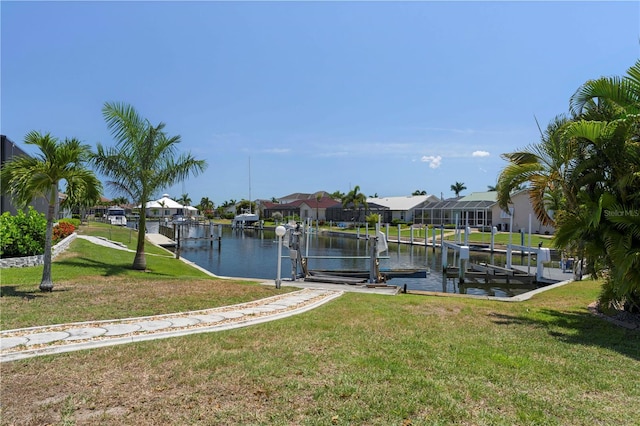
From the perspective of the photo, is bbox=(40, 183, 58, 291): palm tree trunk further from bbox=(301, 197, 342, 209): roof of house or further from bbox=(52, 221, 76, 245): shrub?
bbox=(301, 197, 342, 209): roof of house

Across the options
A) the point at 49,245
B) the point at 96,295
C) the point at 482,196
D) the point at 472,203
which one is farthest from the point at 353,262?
the point at 482,196

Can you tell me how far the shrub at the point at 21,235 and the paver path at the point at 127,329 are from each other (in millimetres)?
7810

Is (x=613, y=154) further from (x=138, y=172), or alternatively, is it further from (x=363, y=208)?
(x=363, y=208)

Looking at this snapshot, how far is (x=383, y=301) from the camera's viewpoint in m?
10.1

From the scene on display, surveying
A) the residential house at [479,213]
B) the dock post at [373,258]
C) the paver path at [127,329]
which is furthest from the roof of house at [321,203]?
the paver path at [127,329]

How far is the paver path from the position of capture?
546cm

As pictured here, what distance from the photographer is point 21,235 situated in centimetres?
1289

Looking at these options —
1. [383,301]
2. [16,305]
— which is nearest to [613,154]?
[383,301]

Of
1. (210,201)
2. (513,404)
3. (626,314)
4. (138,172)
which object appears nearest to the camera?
(513,404)

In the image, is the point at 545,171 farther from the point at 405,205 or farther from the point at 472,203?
the point at 405,205

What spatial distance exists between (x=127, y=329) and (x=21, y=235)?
894 centimetres

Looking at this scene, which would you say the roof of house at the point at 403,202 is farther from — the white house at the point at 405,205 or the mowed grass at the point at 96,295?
the mowed grass at the point at 96,295

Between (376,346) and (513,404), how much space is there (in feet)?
6.78

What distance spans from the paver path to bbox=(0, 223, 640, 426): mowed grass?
40 cm
